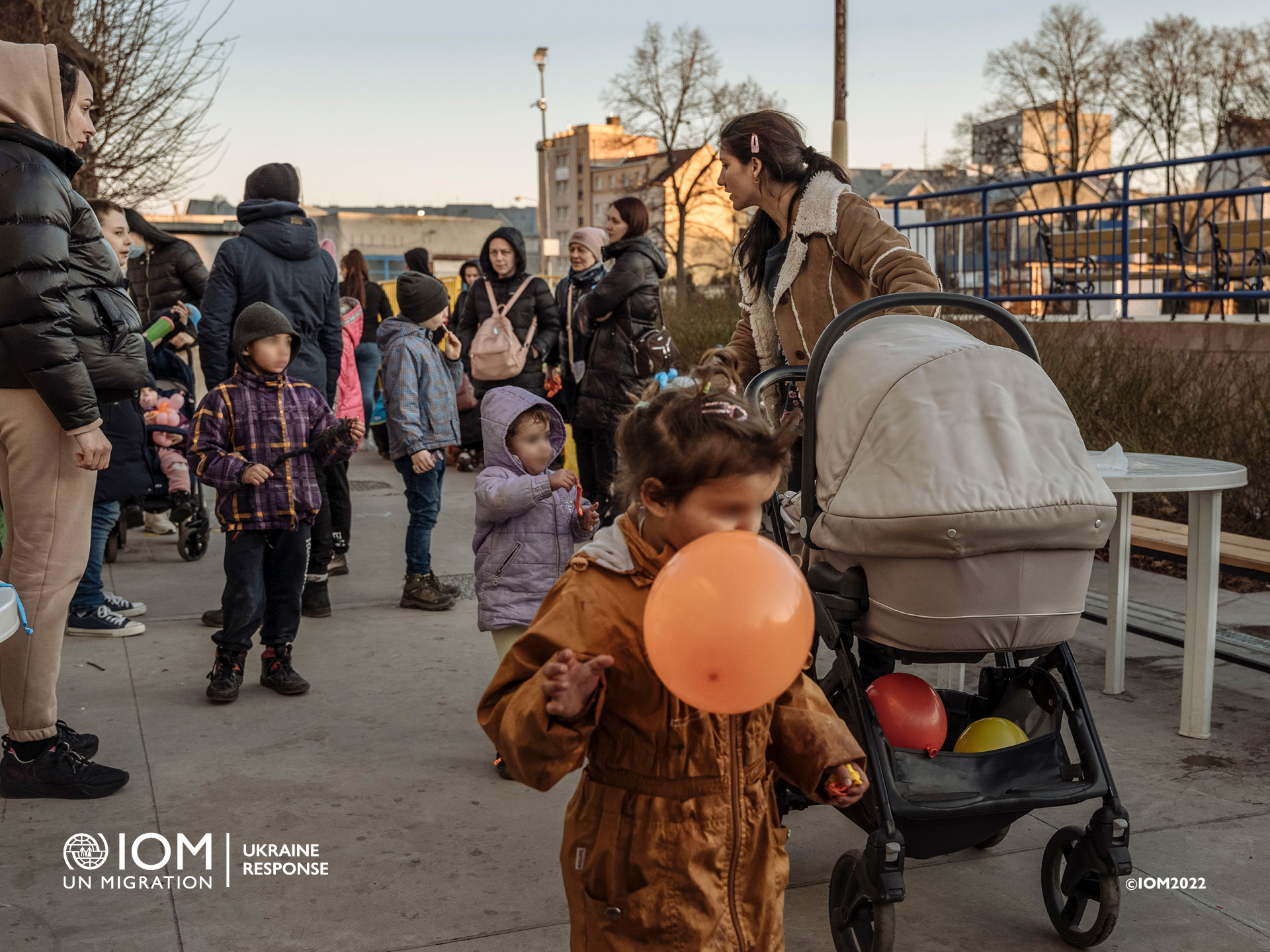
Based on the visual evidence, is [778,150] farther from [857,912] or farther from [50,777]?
[50,777]

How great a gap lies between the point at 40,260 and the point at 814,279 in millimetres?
2452

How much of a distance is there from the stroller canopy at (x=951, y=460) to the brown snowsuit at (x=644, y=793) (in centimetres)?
79

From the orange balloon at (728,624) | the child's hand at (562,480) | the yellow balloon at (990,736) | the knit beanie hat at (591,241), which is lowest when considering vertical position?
the yellow balloon at (990,736)

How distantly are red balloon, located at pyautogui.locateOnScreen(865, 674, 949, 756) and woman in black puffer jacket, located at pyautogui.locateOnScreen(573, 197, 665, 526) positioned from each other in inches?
155

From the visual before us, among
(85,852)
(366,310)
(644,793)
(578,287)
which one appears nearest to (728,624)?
(644,793)

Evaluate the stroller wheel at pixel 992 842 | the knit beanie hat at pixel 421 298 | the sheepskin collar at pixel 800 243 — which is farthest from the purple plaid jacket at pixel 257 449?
the stroller wheel at pixel 992 842

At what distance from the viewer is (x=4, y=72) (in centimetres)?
356

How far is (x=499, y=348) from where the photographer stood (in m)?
7.76

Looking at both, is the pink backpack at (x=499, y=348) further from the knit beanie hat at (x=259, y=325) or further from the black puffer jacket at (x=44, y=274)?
the black puffer jacket at (x=44, y=274)

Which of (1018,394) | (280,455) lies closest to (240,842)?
(280,455)

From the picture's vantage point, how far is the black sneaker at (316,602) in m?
6.09

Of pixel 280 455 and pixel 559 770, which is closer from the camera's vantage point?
pixel 559 770

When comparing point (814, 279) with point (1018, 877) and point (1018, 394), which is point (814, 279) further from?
point (1018, 877)

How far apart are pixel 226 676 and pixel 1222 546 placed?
4.08 m
